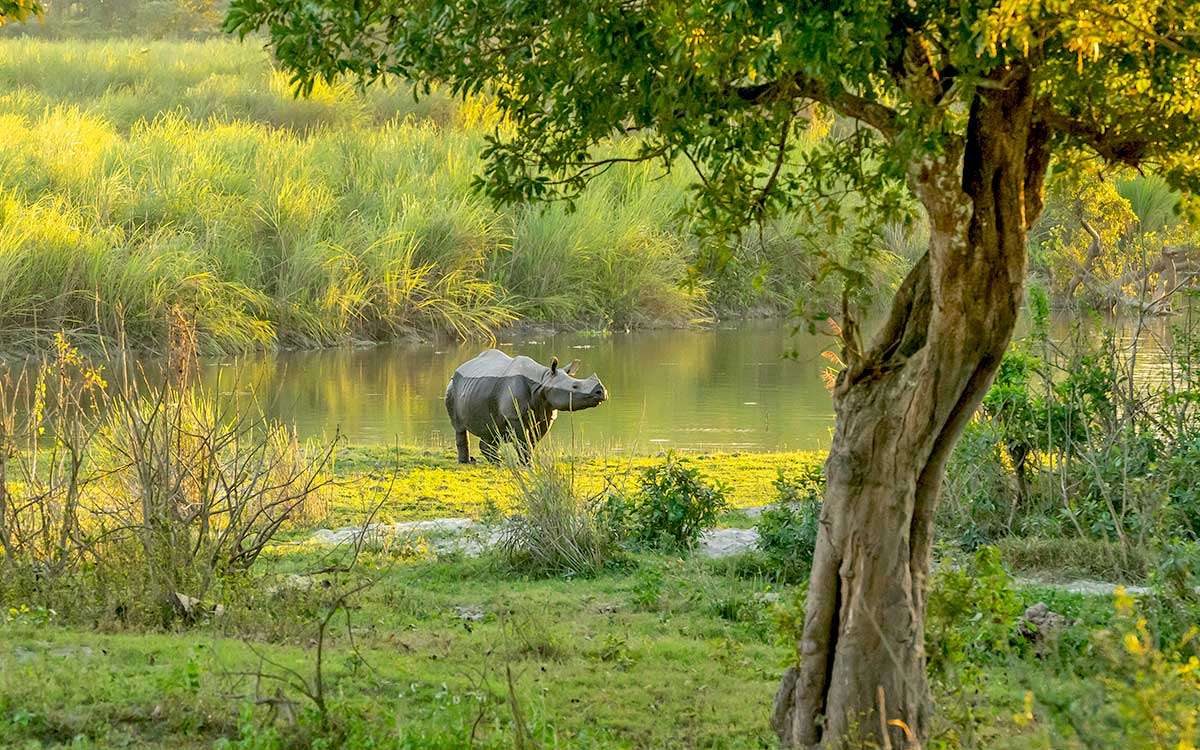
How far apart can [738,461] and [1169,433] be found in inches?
207

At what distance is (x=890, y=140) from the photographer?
5578mm

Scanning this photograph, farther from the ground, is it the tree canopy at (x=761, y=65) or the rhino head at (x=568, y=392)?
the tree canopy at (x=761, y=65)

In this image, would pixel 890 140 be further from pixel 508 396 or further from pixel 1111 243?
pixel 1111 243

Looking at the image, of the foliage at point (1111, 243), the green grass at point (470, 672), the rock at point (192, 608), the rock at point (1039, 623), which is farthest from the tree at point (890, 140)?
the rock at point (192, 608)

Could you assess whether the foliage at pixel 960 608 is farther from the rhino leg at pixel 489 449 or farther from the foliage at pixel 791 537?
the rhino leg at pixel 489 449

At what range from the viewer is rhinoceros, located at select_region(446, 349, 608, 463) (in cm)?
1462

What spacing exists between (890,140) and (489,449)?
371 inches

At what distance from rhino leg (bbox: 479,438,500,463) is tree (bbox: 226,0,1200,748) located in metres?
8.38

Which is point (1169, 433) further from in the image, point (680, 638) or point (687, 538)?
point (680, 638)

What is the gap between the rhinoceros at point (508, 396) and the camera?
1462 centimetres

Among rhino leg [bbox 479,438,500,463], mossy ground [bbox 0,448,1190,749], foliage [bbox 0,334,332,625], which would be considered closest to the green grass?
mossy ground [bbox 0,448,1190,749]

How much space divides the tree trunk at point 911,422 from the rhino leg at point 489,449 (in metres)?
8.48

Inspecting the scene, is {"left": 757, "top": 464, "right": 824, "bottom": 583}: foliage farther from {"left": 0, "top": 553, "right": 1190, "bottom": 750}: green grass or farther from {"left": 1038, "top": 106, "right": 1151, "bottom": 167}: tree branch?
{"left": 1038, "top": 106, "right": 1151, "bottom": 167}: tree branch

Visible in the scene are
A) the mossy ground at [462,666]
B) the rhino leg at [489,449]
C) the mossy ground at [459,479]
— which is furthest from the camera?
the rhino leg at [489,449]
